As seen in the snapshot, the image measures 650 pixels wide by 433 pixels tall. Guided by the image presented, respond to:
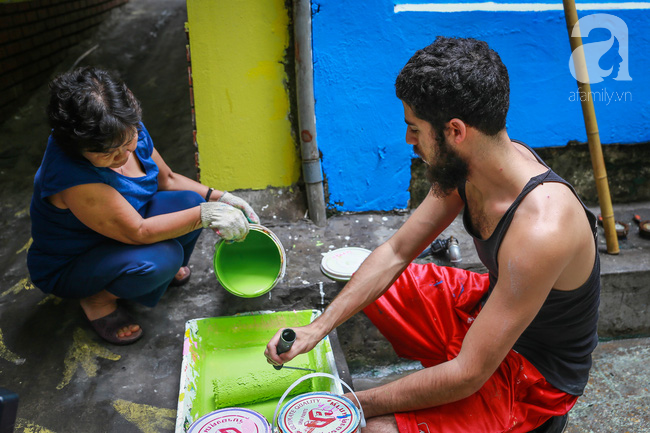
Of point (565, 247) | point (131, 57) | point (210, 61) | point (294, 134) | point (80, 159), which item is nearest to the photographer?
point (565, 247)

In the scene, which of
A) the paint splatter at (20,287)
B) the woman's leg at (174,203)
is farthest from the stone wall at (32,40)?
the woman's leg at (174,203)

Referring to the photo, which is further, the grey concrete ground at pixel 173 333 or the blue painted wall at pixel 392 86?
the blue painted wall at pixel 392 86

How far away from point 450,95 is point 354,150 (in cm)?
169

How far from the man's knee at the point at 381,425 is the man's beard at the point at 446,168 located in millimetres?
799

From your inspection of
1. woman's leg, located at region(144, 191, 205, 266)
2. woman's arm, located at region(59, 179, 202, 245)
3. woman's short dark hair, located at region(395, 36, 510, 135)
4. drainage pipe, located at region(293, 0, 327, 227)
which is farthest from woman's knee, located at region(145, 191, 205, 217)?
woman's short dark hair, located at region(395, 36, 510, 135)

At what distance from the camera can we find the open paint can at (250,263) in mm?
2451

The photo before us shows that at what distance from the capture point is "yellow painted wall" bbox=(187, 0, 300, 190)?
2928mm

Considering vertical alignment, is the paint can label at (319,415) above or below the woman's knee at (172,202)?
below

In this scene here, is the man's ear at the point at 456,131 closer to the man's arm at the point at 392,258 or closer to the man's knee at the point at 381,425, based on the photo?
the man's arm at the point at 392,258

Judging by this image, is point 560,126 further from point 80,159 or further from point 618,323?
point 80,159

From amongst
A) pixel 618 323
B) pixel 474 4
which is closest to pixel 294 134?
pixel 474 4

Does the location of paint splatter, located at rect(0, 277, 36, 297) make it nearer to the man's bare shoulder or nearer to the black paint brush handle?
the black paint brush handle

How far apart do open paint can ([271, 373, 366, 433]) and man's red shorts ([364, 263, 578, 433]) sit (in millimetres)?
175

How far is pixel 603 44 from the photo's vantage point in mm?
3162
